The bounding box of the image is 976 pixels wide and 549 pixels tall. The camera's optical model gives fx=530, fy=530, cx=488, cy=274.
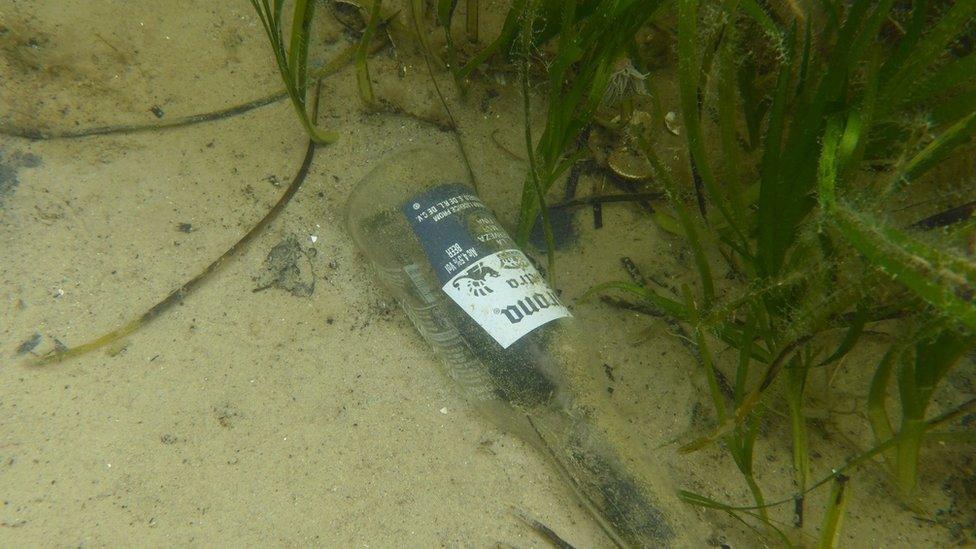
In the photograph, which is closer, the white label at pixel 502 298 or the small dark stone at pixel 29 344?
the white label at pixel 502 298

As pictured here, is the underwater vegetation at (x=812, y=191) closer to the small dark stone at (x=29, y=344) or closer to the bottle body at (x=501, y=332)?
the bottle body at (x=501, y=332)

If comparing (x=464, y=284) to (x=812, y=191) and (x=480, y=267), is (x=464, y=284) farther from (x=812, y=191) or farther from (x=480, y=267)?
(x=812, y=191)

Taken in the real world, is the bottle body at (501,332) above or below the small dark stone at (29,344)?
below

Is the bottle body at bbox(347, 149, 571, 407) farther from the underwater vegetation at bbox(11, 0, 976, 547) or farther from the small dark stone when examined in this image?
the small dark stone

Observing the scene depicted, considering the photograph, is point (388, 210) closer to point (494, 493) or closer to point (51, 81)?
point (494, 493)

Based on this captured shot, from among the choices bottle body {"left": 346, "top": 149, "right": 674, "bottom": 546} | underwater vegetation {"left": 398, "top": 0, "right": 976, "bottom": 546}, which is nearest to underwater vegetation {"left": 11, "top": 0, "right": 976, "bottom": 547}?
underwater vegetation {"left": 398, "top": 0, "right": 976, "bottom": 546}

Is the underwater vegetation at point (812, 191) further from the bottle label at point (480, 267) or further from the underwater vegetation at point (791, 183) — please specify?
the bottle label at point (480, 267)

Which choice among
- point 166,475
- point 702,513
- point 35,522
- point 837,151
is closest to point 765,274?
point 837,151

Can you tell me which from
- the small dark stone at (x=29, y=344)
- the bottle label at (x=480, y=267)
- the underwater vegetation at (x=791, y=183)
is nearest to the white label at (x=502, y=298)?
the bottle label at (x=480, y=267)

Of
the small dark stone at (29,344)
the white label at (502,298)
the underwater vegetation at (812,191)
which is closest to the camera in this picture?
the underwater vegetation at (812,191)

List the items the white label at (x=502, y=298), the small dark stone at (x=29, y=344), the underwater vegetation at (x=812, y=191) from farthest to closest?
the small dark stone at (x=29, y=344), the white label at (x=502, y=298), the underwater vegetation at (x=812, y=191)

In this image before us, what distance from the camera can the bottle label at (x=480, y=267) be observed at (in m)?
1.36

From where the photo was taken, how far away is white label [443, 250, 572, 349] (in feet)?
4.44

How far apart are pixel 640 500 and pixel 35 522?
1.53 m
